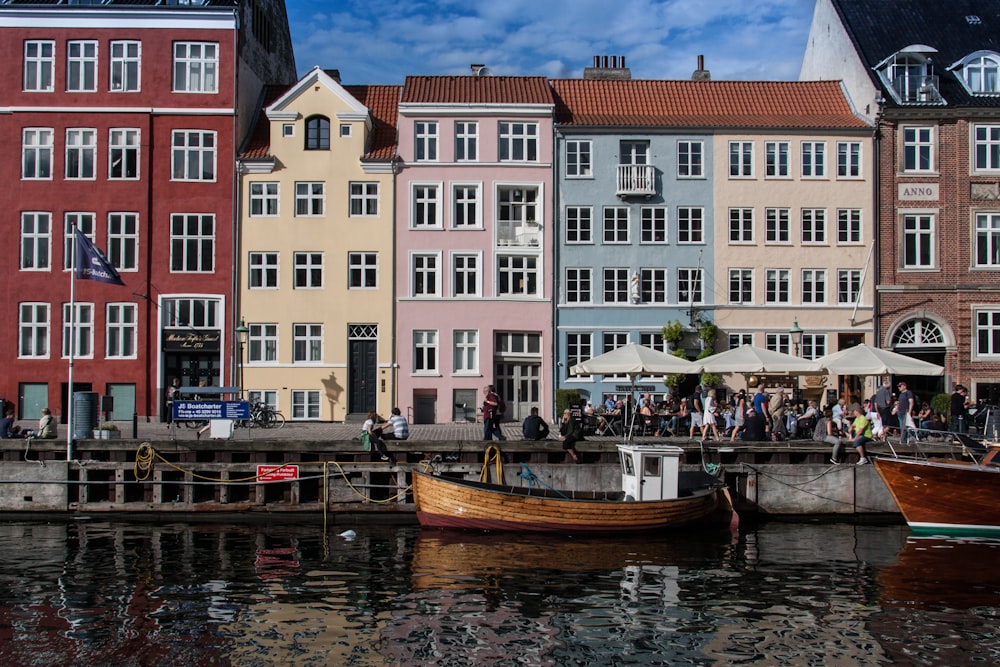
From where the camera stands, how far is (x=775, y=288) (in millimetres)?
40500

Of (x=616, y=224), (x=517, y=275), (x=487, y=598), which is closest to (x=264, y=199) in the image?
(x=517, y=275)

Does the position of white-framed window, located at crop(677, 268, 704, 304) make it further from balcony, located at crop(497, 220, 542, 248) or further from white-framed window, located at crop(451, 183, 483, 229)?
white-framed window, located at crop(451, 183, 483, 229)

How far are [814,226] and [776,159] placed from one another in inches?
124

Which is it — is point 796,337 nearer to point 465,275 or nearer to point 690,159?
point 690,159

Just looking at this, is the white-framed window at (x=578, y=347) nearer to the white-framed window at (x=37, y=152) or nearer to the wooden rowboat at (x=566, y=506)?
the wooden rowboat at (x=566, y=506)

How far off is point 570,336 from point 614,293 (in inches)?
100.0

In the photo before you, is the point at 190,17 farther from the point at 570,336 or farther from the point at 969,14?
the point at 969,14

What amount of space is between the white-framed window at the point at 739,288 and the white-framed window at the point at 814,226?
2747 millimetres

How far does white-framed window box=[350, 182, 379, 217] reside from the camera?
4047 cm

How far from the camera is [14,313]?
129 ft

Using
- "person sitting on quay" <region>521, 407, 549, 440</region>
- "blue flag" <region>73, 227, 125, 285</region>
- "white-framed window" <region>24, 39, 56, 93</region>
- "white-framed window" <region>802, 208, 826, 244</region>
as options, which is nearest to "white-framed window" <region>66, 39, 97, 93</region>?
"white-framed window" <region>24, 39, 56, 93</region>

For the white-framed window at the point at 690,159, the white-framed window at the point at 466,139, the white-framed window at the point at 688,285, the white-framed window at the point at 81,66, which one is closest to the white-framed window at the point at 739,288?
the white-framed window at the point at 688,285

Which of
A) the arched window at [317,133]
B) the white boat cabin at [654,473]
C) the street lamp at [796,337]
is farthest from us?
the arched window at [317,133]

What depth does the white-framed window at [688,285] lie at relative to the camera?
132 ft
